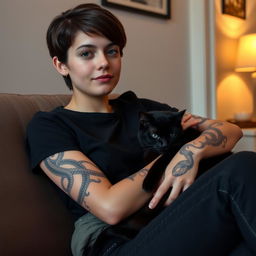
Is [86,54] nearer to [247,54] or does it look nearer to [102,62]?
[102,62]

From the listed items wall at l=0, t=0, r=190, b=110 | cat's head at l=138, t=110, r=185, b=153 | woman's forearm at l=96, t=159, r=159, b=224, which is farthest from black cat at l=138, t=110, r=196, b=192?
wall at l=0, t=0, r=190, b=110

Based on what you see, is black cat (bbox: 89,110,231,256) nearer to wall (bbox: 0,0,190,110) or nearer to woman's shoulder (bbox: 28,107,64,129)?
woman's shoulder (bbox: 28,107,64,129)

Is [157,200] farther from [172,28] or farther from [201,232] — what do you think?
[172,28]

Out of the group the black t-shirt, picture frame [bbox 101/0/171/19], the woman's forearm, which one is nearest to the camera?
the woman's forearm

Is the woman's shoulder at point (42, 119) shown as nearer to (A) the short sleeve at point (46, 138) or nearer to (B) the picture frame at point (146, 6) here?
(A) the short sleeve at point (46, 138)

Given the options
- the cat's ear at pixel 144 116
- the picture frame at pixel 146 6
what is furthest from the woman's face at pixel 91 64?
the picture frame at pixel 146 6

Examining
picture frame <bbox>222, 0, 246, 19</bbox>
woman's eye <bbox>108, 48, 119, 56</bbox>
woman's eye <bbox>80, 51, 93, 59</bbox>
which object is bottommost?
woman's eye <bbox>80, 51, 93, 59</bbox>

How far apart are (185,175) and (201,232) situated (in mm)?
203

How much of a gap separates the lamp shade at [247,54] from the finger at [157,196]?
1.91 m

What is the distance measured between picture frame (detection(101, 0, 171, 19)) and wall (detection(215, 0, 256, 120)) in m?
0.55

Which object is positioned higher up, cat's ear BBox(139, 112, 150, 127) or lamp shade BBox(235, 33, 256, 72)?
lamp shade BBox(235, 33, 256, 72)

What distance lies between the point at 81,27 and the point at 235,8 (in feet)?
6.63

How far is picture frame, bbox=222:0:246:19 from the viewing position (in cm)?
256

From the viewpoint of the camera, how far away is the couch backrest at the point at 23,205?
92 cm
